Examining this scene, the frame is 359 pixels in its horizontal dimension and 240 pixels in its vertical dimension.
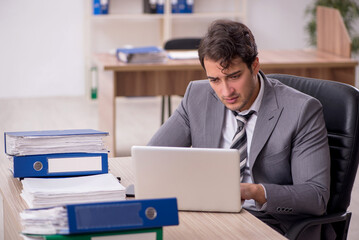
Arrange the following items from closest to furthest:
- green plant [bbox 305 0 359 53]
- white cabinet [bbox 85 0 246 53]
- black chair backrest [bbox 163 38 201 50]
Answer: black chair backrest [bbox 163 38 201 50], green plant [bbox 305 0 359 53], white cabinet [bbox 85 0 246 53]

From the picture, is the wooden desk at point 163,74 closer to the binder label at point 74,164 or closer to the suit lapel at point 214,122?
the suit lapel at point 214,122

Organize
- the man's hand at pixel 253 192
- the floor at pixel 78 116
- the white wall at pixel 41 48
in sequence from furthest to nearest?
the white wall at pixel 41 48 < the floor at pixel 78 116 < the man's hand at pixel 253 192

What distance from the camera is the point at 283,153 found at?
1.96 metres

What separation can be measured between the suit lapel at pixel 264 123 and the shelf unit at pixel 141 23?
15.4ft

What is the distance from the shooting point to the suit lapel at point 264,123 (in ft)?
6.52

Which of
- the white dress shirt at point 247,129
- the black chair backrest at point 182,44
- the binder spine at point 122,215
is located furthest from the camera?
the black chair backrest at point 182,44

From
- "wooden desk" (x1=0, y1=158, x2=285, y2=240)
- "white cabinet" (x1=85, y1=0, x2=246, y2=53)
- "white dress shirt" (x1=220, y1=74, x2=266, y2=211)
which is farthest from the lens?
"white cabinet" (x1=85, y1=0, x2=246, y2=53)

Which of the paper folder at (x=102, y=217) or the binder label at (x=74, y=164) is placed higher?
the paper folder at (x=102, y=217)

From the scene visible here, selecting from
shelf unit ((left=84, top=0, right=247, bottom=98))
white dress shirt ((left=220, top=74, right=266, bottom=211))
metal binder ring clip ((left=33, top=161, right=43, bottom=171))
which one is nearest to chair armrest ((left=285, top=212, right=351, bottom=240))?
white dress shirt ((left=220, top=74, right=266, bottom=211))

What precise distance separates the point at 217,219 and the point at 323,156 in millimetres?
434

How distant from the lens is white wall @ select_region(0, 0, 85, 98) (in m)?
6.59

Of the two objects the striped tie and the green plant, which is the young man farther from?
the green plant

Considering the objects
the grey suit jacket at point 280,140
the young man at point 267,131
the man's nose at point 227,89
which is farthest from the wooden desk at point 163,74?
the man's nose at point 227,89

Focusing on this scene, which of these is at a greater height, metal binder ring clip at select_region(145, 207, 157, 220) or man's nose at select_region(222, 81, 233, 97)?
man's nose at select_region(222, 81, 233, 97)
